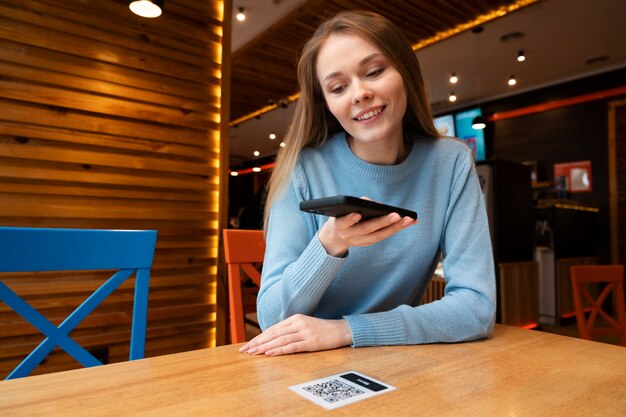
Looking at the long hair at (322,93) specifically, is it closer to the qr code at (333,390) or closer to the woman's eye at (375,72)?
the woman's eye at (375,72)

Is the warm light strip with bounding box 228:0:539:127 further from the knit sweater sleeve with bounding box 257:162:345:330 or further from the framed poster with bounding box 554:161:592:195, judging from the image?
the knit sweater sleeve with bounding box 257:162:345:330

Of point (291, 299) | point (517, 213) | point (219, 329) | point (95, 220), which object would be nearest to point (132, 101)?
point (95, 220)

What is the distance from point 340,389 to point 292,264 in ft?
1.35

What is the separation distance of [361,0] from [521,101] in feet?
13.8

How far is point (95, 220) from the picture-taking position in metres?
2.70

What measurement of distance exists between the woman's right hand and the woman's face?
34cm

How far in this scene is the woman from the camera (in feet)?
3.00

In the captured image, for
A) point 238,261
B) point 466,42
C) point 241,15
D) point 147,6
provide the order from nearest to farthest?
point 238,261
point 147,6
point 241,15
point 466,42

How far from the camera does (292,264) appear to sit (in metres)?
1.00

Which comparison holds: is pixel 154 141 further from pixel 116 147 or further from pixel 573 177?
pixel 573 177

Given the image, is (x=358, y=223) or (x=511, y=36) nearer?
(x=358, y=223)

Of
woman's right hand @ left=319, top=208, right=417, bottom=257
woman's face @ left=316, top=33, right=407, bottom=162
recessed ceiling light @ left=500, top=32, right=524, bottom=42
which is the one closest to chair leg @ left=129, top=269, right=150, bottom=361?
woman's right hand @ left=319, top=208, right=417, bottom=257

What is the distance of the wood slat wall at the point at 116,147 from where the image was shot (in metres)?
2.48

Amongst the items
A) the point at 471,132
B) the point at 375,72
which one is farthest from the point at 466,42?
the point at 375,72
